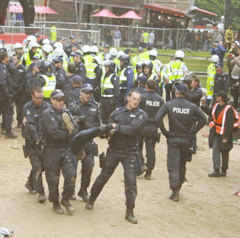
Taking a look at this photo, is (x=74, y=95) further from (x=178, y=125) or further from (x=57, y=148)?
(x=57, y=148)

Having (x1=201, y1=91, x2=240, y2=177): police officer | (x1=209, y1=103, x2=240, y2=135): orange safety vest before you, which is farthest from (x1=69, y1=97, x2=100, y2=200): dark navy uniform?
(x1=209, y1=103, x2=240, y2=135): orange safety vest

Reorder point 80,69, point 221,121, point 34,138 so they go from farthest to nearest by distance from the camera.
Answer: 1. point 80,69
2. point 221,121
3. point 34,138

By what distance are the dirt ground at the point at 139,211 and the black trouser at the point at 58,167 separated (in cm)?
44

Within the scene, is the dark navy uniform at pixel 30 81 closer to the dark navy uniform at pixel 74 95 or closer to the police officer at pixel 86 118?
the dark navy uniform at pixel 74 95

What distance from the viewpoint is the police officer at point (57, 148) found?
9930 millimetres

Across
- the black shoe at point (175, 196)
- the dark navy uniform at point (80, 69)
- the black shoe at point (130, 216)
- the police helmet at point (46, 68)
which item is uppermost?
the police helmet at point (46, 68)

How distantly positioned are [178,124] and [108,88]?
5395 millimetres

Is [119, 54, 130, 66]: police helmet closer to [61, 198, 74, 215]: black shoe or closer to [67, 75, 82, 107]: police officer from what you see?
[67, 75, 82, 107]: police officer

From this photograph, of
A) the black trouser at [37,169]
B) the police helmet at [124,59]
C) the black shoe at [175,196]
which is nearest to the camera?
the black trouser at [37,169]

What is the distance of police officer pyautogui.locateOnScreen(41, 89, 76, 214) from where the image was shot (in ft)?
32.6

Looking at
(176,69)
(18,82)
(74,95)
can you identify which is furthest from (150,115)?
(176,69)

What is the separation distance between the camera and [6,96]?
641 inches

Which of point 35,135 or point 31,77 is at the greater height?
point 31,77

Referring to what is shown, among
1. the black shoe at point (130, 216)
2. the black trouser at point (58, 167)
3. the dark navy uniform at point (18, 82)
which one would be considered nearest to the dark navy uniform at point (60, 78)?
the dark navy uniform at point (18, 82)
